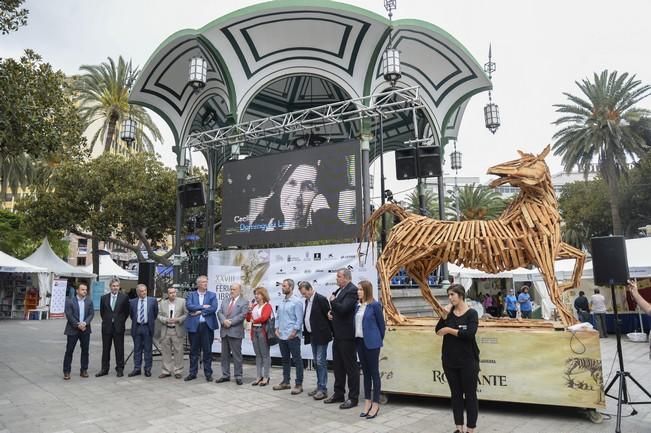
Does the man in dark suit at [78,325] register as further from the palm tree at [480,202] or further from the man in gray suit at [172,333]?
the palm tree at [480,202]

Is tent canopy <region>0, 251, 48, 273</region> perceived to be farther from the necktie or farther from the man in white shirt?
the man in white shirt

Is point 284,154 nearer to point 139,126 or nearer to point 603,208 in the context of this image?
point 139,126

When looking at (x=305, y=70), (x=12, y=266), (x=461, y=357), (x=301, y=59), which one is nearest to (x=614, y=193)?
(x=305, y=70)

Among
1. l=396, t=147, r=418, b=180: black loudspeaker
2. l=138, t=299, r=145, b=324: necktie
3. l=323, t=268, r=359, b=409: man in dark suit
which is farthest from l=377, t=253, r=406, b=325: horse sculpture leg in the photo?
l=396, t=147, r=418, b=180: black loudspeaker

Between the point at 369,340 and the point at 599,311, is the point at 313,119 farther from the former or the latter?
the point at 599,311

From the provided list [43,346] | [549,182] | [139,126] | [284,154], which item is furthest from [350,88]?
[139,126]

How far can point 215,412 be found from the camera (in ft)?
20.8

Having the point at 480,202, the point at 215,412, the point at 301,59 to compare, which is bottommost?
the point at 215,412

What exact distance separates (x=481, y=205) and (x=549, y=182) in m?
32.9

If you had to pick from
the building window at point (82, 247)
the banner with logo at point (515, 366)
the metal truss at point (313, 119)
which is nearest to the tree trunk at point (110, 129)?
the metal truss at point (313, 119)

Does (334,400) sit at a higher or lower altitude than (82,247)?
lower

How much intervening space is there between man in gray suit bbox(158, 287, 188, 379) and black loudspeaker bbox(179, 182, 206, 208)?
4839mm

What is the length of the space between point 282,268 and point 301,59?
5.76 meters

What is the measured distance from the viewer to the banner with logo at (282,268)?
9.45 meters
